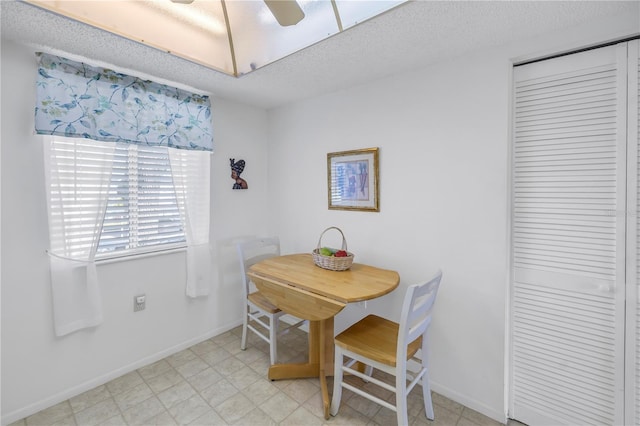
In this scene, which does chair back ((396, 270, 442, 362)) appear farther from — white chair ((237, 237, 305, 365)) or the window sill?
the window sill

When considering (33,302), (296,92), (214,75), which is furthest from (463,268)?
(33,302)

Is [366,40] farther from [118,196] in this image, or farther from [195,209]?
[118,196]

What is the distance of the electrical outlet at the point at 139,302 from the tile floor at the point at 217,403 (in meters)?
0.47

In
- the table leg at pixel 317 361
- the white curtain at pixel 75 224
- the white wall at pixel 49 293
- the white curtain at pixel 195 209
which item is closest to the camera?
the white wall at pixel 49 293

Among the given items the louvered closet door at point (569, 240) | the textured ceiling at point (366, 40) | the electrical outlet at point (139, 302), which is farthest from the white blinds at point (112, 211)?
the louvered closet door at point (569, 240)

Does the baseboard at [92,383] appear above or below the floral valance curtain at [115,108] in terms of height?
below

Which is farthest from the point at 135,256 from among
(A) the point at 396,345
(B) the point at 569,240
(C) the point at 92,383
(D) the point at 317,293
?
(B) the point at 569,240

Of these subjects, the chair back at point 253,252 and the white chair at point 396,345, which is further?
the chair back at point 253,252

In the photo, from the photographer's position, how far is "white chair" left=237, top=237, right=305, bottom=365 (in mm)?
2191

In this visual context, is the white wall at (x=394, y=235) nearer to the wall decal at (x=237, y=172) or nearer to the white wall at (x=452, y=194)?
the white wall at (x=452, y=194)

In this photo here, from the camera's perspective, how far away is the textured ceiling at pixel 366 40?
1.38 m

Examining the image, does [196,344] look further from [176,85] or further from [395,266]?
[176,85]

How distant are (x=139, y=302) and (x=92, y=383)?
568 mm

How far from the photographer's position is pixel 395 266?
85.7 inches
